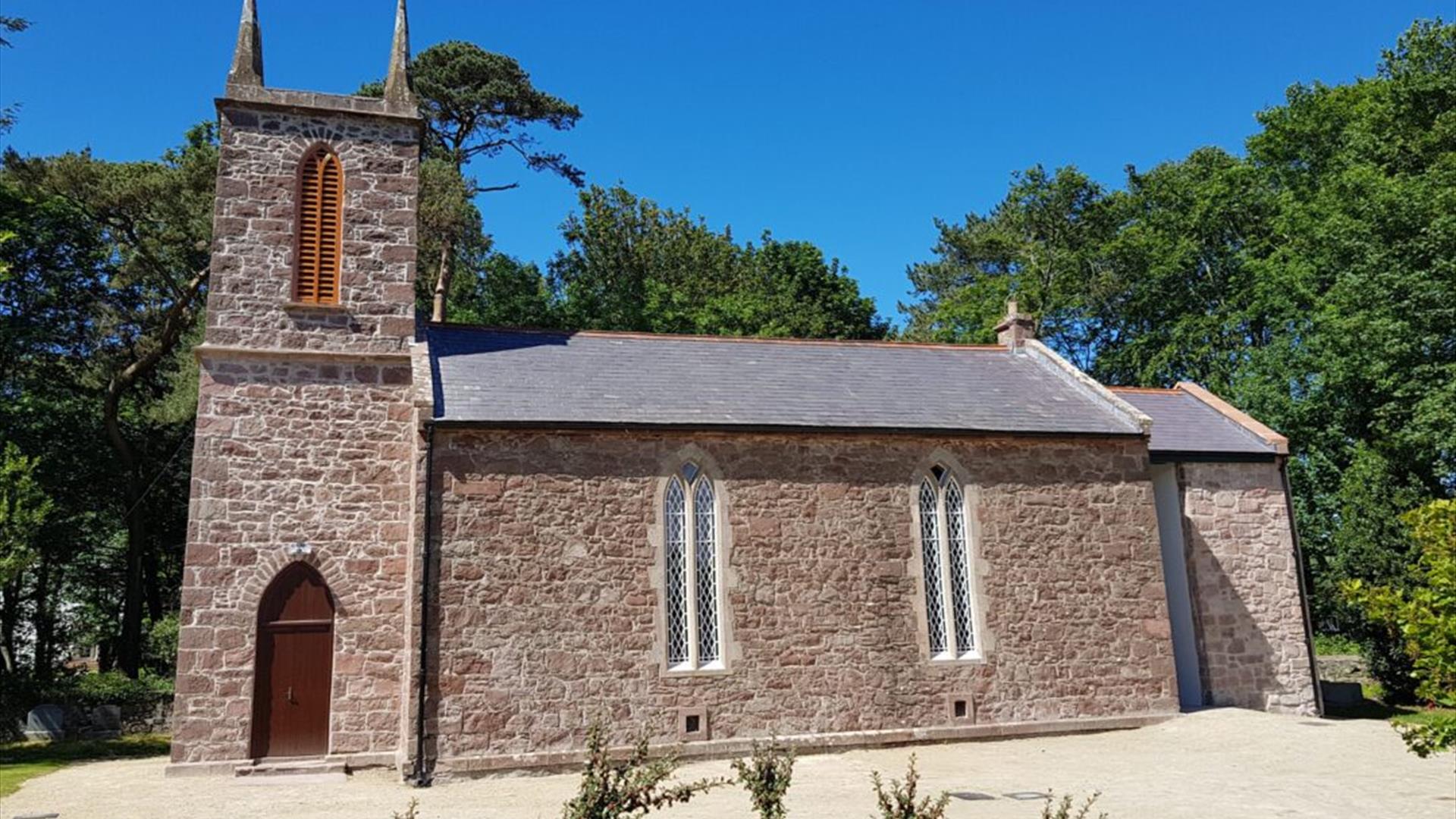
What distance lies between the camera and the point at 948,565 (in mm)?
17047

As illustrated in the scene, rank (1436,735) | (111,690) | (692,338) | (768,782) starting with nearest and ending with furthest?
(768,782), (1436,735), (692,338), (111,690)

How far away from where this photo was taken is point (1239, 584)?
765 inches

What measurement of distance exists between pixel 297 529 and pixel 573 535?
4.47 m

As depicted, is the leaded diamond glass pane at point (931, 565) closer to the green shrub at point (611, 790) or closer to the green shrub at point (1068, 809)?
the green shrub at point (1068, 809)

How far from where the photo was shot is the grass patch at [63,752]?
15.7 metres

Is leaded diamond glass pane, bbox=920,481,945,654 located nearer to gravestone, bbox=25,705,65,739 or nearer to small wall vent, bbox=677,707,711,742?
small wall vent, bbox=677,707,711,742

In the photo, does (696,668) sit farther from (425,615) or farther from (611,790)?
(611,790)

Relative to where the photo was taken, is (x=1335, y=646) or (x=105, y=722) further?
(x=1335, y=646)

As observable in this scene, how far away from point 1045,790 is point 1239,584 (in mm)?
9925

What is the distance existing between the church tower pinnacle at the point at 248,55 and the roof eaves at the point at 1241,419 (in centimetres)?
2079

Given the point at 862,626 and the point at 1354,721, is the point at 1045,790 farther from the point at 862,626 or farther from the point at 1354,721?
the point at 1354,721

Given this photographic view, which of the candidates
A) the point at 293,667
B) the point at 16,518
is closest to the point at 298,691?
the point at 293,667

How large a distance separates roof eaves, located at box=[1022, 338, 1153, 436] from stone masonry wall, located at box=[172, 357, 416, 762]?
42.5 ft

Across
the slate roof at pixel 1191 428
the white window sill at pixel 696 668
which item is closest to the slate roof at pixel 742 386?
the slate roof at pixel 1191 428
